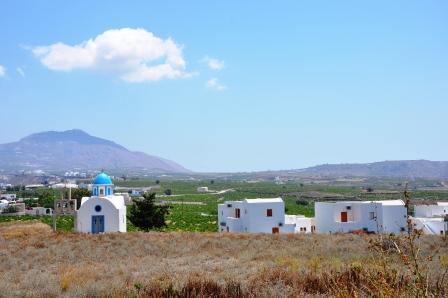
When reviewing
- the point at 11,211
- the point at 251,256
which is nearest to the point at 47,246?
the point at 251,256

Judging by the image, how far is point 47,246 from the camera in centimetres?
2570

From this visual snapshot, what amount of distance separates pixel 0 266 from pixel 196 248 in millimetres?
9100

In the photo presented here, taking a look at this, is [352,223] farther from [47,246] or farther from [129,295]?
[129,295]

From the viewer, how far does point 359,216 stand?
3959cm

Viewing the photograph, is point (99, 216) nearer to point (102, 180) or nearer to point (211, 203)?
point (102, 180)

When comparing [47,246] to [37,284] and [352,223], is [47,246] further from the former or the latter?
[352,223]

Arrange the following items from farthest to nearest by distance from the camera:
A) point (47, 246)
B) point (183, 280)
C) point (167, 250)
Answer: point (47, 246) → point (167, 250) → point (183, 280)

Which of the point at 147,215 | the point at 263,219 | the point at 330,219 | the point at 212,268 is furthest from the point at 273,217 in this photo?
the point at 212,268

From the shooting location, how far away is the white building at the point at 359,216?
127 ft

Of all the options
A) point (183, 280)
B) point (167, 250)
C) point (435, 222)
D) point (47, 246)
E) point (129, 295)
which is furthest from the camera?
point (435, 222)

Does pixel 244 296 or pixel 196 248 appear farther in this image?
pixel 196 248

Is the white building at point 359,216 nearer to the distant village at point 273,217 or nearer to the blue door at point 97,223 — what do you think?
the distant village at point 273,217

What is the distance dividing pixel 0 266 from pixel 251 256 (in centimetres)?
972

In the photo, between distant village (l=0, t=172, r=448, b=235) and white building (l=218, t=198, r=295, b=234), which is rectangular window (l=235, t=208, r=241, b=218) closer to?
distant village (l=0, t=172, r=448, b=235)
